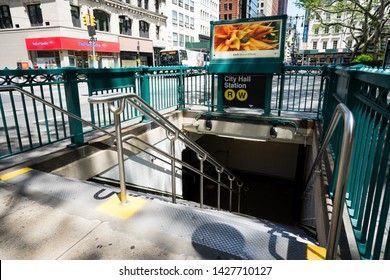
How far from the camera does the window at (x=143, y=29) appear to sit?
123 ft

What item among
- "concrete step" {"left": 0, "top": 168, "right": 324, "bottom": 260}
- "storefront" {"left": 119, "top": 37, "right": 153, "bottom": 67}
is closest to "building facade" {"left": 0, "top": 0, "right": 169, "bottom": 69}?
"storefront" {"left": 119, "top": 37, "right": 153, "bottom": 67}

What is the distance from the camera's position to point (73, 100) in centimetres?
434

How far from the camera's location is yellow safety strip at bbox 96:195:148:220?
2553 mm

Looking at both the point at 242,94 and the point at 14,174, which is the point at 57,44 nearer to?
the point at 242,94

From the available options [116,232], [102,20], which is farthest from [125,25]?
[116,232]

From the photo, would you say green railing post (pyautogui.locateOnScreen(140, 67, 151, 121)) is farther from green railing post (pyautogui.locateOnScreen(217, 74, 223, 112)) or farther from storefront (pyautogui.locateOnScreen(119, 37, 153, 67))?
storefront (pyautogui.locateOnScreen(119, 37, 153, 67))

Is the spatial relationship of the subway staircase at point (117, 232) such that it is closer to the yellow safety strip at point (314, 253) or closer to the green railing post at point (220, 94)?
the yellow safety strip at point (314, 253)

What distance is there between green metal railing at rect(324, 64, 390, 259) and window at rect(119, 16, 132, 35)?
35770 mm

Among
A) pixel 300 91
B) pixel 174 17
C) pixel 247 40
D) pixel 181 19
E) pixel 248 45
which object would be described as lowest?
pixel 300 91

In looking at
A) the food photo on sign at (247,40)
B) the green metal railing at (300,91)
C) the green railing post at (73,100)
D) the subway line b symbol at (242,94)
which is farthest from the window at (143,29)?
the green railing post at (73,100)

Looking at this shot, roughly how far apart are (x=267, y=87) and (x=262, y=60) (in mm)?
658

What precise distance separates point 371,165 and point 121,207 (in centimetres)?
227

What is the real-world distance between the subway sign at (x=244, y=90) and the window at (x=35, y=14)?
28173 millimetres

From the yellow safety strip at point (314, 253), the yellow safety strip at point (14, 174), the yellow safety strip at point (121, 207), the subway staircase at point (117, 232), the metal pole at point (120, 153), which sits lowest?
the yellow safety strip at point (314, 253)
